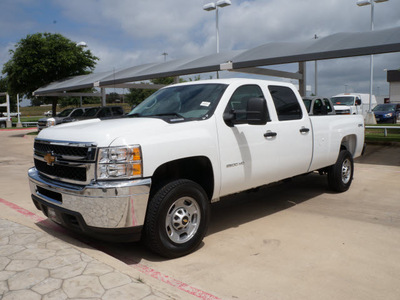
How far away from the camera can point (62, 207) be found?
13.4ft

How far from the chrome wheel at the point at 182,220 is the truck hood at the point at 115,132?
806 millimetres

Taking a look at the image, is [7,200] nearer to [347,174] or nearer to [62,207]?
[62,207]

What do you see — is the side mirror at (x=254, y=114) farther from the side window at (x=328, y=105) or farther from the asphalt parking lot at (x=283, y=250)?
the side window at (x=328, y=105)

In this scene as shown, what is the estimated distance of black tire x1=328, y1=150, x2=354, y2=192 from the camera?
698 cm

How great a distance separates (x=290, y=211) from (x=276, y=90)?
6.32 feet

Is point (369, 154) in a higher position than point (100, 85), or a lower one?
lower

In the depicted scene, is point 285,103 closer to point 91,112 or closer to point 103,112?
point 103,112

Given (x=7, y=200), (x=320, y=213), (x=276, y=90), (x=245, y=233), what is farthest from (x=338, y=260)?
(x=7, y=200)

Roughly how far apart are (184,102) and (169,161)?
48.6 inches

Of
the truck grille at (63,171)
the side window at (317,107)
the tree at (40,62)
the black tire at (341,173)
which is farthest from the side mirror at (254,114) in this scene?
the tree at (40,62)

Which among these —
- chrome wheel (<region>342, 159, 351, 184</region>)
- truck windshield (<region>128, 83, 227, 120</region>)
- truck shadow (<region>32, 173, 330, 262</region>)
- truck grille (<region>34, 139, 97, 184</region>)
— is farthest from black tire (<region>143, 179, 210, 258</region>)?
chrome wheel (<region>342, 159, 351, 184</region>)

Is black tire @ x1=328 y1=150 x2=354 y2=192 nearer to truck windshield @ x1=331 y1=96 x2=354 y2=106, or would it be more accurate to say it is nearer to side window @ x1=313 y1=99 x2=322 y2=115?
side window @ x1=313 y1=99 x2=322 y2=115

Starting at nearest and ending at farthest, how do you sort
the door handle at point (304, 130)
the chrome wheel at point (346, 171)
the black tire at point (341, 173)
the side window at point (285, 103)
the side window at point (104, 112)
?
the side window at point (285, 103) < the door handle at point (304, 130) < the black tire at point (341, 173) < the chrome wheel at point (346, 171) < the side window at point (104, 112)

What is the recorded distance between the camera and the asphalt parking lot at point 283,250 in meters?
3.52
